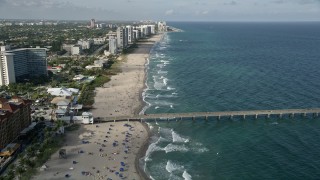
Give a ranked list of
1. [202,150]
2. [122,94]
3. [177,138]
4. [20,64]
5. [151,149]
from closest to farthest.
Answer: [202,150] → [151,149] → [177,138] → [122,94] → [20,64]

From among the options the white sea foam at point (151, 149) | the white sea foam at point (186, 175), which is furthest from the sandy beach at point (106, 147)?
the white sea foam at point (186, 175)

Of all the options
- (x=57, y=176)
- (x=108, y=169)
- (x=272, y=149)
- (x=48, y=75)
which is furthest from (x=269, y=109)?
(x=48, y=75)

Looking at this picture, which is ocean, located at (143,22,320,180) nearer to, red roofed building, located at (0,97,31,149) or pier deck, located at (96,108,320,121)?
pier deck, located at (96,108,320,121)

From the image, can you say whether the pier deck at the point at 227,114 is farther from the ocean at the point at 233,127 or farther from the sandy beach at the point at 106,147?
the sandy beach at the point at 106,147

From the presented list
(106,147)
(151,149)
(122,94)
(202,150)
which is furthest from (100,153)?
(122,94)

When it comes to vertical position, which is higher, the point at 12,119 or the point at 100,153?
the point at 12,119

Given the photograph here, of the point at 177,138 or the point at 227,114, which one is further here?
the point at 227,114

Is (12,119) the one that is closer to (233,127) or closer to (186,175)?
(186,175)
